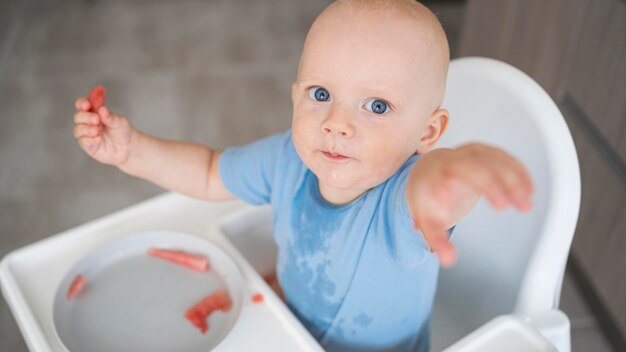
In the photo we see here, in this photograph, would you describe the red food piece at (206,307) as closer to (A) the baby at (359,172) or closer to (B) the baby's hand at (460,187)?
(A) the baby at (359,172)

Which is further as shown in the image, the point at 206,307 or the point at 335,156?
the point at 206,307

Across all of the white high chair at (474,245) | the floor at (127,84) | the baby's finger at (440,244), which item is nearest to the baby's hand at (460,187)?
the baby's finger at (440,244)

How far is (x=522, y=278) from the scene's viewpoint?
29.6 inches

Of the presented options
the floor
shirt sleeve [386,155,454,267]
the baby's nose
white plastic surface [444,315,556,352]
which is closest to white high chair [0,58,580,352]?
white plastic surface [444,315,556,352]

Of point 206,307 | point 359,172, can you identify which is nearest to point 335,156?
point 359,172

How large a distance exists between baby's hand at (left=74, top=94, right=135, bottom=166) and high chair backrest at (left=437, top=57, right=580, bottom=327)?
0.41m

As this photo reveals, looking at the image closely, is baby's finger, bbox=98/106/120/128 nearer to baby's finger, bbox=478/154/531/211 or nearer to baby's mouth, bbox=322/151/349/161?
baby's mouth, bbox=322/151/349/161

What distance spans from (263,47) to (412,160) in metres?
1.76

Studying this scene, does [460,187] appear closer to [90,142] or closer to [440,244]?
[440,244]

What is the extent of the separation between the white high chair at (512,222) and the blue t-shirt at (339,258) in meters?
0.10

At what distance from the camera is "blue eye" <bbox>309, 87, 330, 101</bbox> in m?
0.63

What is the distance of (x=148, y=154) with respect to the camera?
76cm

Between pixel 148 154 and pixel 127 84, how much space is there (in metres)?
1.50

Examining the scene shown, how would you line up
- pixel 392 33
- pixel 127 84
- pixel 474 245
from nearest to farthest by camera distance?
pixel 392 33 < pixel 474 245 < pixel 127 84
